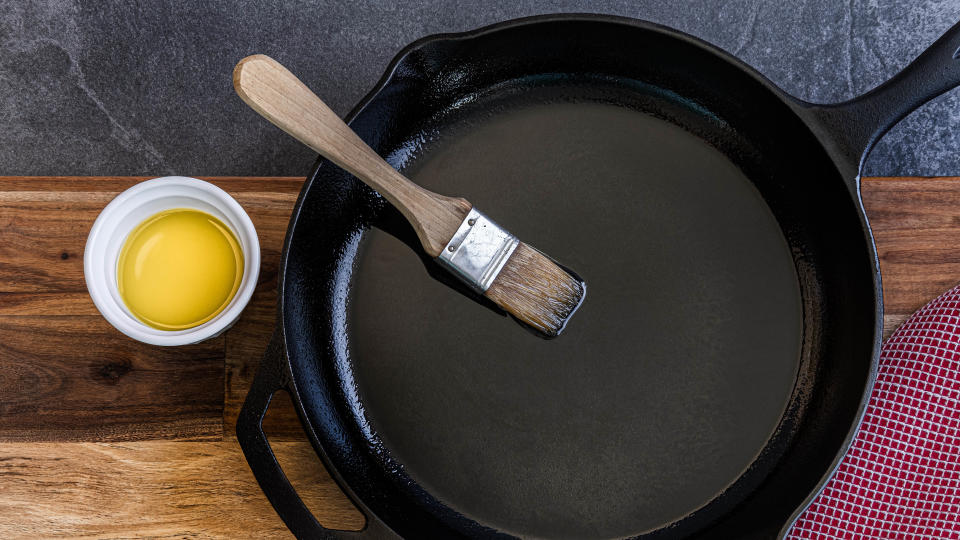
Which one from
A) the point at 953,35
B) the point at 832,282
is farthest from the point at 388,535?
the point at 953,35

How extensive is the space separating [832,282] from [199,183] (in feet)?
1.88

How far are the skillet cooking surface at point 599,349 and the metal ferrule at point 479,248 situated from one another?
0.05 m

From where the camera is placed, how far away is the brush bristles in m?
0.60

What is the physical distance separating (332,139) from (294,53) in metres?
0.24

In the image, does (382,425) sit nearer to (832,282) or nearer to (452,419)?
(452,419)

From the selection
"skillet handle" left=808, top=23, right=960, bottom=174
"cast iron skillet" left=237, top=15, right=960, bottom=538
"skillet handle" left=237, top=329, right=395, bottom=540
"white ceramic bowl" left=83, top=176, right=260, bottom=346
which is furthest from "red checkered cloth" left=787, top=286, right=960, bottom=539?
"white ceramic bowl" left=83, top=176, right=260, bottom=346

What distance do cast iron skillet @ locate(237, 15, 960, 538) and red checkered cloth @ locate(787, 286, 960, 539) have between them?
0.04 metres

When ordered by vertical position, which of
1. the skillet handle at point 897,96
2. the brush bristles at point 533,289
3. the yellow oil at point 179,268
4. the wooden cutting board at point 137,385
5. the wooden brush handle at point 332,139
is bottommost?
the wooden cutting board at point 137,385

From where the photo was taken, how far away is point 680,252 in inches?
25.5

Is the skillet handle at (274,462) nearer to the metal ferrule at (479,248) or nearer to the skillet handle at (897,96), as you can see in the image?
the metal ferrule at (479,248)

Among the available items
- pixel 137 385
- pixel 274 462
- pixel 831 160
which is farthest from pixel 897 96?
pixel 137 385

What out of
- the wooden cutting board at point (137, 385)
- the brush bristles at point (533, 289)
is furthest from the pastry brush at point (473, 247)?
the wooden cutting board at point (137, 385)

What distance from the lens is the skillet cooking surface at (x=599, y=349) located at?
24.7 inches

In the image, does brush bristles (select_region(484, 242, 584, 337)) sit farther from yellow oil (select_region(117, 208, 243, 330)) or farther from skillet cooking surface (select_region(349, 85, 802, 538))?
yellow oil (select_region(117, 208, 243, 330))
